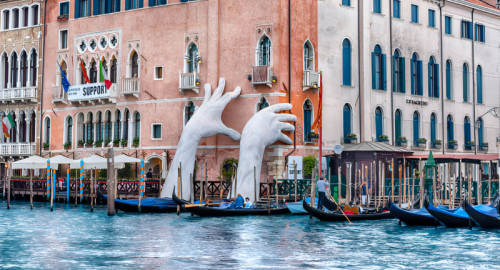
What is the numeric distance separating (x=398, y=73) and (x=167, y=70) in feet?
36.4

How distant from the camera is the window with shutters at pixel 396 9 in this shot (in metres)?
37.7

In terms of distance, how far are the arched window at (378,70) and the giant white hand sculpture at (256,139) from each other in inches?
239

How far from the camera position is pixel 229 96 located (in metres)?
33.3

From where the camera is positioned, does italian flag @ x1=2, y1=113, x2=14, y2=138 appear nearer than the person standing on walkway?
No

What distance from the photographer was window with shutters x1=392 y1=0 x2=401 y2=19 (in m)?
37.7

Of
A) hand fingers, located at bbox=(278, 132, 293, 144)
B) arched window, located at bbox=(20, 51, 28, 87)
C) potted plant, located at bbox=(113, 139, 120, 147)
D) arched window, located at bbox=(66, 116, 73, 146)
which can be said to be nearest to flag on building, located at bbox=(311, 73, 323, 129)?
hand fingers, located at bbox=(278, 132, 293, 144)

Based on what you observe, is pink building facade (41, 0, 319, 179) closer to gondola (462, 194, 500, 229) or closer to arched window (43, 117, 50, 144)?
arched window (43, 117, 50, 144)

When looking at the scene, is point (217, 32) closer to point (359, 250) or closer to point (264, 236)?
point (264, 236)

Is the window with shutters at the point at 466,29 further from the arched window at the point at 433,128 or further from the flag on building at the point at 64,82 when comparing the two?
the flag on building at the point at 64,82

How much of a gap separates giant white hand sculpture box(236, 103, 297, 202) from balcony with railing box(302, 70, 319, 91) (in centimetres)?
164

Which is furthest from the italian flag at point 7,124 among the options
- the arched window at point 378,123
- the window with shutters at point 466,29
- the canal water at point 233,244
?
the window with shutters at point 466,29

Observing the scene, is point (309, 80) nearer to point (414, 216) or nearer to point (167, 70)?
point (167, 70)

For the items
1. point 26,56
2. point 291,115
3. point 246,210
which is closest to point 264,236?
point 246,210

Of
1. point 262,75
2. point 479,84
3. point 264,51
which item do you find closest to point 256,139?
point 262,75
